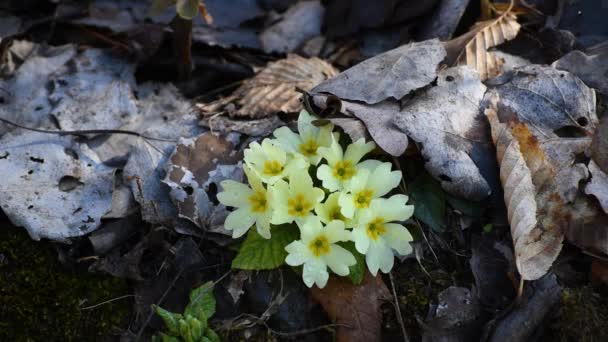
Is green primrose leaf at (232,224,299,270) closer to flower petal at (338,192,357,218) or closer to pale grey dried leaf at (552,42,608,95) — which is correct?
flower petal at (338,192,357,218)

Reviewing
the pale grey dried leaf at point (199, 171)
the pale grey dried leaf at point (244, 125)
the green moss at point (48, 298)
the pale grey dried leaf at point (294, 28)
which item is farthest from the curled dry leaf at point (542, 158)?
the green moss at point (48, 298)

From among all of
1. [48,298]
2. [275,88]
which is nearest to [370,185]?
[275,88]

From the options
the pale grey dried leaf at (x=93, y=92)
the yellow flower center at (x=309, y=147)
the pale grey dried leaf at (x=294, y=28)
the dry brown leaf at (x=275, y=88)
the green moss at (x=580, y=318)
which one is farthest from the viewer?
the pale grey dried leaf at (x=294, y=28)

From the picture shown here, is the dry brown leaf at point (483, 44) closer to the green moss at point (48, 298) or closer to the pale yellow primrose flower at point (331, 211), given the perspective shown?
the pale yellow primrose flower at point (331, 211)

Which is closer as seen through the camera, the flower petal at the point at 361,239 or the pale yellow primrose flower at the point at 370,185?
the flower petal at the point at 361,239

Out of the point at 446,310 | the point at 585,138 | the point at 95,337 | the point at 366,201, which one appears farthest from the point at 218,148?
the point at 585,138

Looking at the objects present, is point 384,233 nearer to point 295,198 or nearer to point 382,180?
point 382,180
